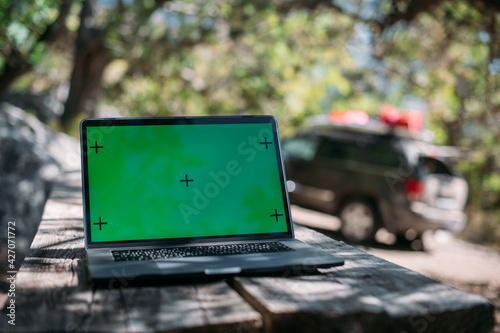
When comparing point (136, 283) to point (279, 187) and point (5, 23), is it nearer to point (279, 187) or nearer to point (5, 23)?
point (279, 187)

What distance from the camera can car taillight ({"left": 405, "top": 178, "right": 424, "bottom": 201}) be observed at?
8.88 metres

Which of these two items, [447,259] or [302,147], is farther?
[302,147]

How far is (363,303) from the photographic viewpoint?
4.59 feet

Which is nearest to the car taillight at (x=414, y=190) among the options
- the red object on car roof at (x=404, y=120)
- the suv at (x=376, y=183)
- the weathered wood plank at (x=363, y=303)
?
the suv at (x=376, y=183)

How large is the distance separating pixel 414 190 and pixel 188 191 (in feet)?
24.6

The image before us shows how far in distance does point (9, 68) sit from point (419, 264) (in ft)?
21.1

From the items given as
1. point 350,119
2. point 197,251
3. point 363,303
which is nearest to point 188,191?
point 197,251

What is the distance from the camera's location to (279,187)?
2098 mm

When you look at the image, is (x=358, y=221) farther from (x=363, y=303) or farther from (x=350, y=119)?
(x=363, y=303)

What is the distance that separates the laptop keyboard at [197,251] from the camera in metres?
1.75

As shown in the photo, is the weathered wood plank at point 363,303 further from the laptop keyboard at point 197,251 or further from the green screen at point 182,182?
the green screen at point 182,182

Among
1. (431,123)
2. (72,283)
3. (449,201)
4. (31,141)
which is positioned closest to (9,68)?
(31,141)

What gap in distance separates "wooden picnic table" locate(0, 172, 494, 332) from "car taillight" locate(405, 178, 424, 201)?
742 cm

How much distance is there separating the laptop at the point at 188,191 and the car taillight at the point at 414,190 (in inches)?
283
